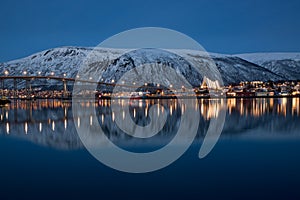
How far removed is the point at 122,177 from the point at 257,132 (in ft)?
27.0

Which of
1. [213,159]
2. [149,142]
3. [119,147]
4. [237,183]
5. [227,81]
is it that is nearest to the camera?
[237,183]

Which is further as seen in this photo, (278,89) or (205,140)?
(278,89)

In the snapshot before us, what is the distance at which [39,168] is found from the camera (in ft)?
26.5

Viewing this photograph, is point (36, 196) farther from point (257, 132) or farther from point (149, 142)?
point (257, 132)

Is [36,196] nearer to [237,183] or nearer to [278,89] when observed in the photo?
[237,183]

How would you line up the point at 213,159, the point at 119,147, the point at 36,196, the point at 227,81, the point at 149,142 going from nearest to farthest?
the point at 36,196 → the point at 213,159 → the point at 119,147 → the point at 149,142 → the point at 227,81

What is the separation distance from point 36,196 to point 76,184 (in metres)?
0.90

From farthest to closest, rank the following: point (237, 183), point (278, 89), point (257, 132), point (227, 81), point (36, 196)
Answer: point (227, 81)
point (278, 89)
point (257, 132)
point (237, 183)
point (36, 196)

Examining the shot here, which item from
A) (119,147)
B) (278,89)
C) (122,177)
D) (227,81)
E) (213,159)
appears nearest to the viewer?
(122,177)

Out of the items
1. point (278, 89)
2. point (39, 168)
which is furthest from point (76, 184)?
point (278, 89)

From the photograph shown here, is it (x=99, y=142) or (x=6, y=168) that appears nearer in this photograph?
(x=6, y=168)

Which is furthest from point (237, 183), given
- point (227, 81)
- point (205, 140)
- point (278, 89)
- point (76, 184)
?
point (227, 81)

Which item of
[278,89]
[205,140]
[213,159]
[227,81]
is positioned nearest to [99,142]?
[205,140]

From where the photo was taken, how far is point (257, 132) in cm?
1364
